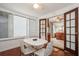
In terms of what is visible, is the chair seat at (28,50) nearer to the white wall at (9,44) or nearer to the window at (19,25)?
the white wall at (9,44)

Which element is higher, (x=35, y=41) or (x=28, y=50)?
(x=35, y=41)

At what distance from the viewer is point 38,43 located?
1.55 m

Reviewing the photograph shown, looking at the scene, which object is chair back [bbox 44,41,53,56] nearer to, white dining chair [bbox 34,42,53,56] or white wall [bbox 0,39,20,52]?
white dining chair [bbox 34,42,53,56]

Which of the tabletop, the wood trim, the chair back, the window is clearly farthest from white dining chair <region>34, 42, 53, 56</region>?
the window

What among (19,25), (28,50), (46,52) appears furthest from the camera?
(28,50)

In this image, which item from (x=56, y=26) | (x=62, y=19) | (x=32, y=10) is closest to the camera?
(x=32, y=10)

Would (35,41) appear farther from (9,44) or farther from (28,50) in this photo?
(9,44)

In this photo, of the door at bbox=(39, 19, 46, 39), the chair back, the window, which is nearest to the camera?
the chair back

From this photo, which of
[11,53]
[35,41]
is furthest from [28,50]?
[11,53]

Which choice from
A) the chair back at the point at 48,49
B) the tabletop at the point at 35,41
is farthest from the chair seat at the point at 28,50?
the chair back at the point at 48,49

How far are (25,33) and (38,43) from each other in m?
0.38

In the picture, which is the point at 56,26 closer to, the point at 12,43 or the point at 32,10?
the point at 32,10

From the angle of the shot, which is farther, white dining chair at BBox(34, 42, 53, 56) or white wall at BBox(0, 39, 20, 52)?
white wall at BBox(0, 39, 20, 52)

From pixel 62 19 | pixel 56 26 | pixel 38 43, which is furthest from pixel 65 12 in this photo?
pixel 38 43
